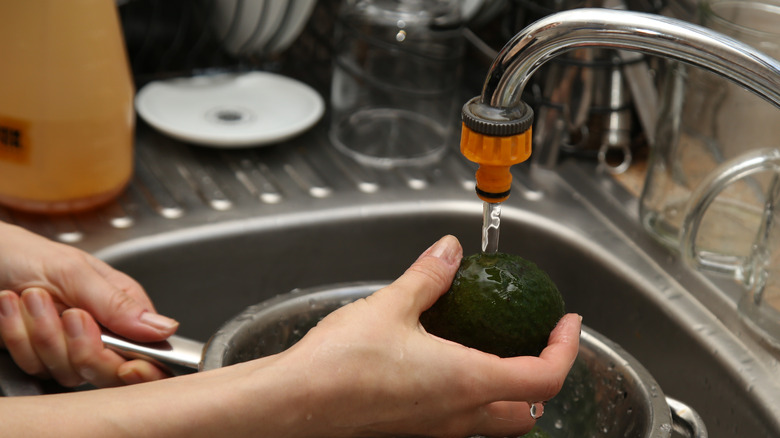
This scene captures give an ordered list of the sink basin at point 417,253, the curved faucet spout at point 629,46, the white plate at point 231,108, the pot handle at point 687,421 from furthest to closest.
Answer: the white plate at point 231,108, the sink basin at point 417,253, the pot handle at point 687,421, the curved faucet spout at point 629,46

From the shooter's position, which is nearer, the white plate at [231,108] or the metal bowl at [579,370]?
the metal bowl at [579,370]

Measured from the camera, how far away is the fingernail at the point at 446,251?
0.57 metres

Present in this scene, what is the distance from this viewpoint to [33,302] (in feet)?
2.15

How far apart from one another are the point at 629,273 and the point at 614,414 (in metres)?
0.26

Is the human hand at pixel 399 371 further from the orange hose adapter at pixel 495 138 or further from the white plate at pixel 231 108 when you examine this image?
the white plate at pixel 231 108

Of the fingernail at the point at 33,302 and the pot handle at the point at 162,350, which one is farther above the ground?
the fingernail at the point at 33,302

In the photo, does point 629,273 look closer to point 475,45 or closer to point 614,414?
point 614,414

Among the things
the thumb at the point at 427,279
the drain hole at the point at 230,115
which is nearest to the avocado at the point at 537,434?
the thumb at the point at 427,279

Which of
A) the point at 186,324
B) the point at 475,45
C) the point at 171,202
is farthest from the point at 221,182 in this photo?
the point at 475,45

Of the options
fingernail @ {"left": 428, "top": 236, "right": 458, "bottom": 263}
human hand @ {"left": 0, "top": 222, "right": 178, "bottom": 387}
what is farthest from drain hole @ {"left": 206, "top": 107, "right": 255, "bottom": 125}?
fingernail @ {"left": 428, "top": 236, "right": 458, "bottom": 263}

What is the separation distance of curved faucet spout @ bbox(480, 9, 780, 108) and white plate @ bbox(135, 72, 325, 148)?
532 millimetres

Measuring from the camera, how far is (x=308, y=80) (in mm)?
1200

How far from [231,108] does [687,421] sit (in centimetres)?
70

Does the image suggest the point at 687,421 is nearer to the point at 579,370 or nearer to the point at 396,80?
the point at 579,370
